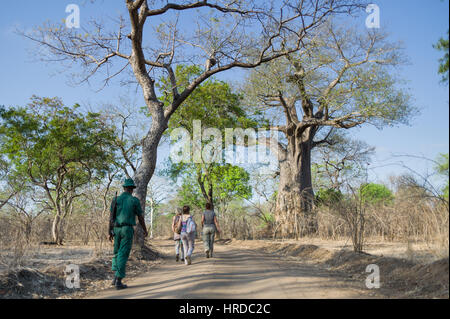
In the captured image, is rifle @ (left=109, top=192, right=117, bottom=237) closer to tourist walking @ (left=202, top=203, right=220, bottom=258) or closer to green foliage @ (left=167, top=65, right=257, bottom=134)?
tourist walking @ (left=202, top=203, right=220, bottom=258)

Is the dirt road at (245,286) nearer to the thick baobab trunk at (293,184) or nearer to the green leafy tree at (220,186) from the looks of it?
the thick baobab trunk at (293,184)

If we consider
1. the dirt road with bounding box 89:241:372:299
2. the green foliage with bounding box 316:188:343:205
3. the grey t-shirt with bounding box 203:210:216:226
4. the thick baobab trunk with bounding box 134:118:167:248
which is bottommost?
the dirt road with bounding box 89:241:372:299

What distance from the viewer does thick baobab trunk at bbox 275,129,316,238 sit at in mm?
19344

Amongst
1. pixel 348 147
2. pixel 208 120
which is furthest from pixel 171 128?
pixel 348 147

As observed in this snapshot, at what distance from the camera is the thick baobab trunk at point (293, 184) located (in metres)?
19.3

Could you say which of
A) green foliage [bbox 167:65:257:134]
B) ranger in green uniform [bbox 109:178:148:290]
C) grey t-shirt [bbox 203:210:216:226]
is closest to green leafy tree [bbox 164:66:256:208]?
green foliage [bbox 167:65:257:134]

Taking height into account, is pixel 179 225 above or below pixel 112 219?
below

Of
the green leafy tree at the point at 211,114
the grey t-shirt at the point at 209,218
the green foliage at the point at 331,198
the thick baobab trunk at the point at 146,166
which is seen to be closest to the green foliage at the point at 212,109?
the green leafy tree at the point at 211,114

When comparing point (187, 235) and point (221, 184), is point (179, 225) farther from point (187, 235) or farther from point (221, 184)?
point (221, 184)

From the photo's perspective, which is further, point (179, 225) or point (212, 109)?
point (212, 109)

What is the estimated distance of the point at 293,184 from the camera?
2347 centimetres

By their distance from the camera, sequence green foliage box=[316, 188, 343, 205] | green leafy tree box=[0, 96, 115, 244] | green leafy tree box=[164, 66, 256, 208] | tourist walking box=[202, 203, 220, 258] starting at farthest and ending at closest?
green leafy tree box=[164, 66, 256, 208], green leafy tree box=[0, 96, 115, 244], tourist walking box=[202, 203, 220, 258], green foliage box=[316, 188, 343, 205]

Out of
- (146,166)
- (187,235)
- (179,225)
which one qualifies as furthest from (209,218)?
(146,166)
